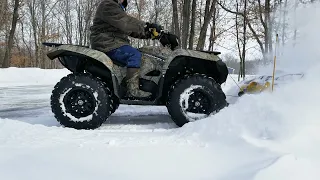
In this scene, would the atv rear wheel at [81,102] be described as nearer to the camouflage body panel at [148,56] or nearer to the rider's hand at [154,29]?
the camouflage body panel at [148,56]

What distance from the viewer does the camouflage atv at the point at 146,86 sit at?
14.3ft

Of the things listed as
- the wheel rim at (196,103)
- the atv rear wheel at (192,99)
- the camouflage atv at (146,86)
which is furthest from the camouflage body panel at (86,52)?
the wheel rim at (196,103)

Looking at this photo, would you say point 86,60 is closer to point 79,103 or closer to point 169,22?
point 79,103

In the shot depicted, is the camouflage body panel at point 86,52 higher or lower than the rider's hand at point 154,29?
lower

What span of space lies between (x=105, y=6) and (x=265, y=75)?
126 inches

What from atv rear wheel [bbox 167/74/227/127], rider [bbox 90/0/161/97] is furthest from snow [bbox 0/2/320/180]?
rider [bbox 90/0/161/97]

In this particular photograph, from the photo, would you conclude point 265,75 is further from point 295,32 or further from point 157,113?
point 157,113

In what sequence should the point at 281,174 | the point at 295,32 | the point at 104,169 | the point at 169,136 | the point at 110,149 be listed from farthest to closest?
the point at 295,32, the point at 169,136, the point at 110,149, the point at 104,169, the point at 281,174

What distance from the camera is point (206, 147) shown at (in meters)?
2.99

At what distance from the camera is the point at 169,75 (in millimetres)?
4586

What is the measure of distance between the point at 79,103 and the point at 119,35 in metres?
1.08

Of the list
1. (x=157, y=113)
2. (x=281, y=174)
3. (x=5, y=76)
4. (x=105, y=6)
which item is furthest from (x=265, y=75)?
(x=5, y=76)

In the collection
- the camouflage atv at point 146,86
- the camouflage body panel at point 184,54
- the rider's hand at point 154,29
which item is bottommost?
the camouflage atv at point 146,86

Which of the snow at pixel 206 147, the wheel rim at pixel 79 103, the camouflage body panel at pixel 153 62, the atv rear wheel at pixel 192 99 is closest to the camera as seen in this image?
the snow at pixel 206 147
